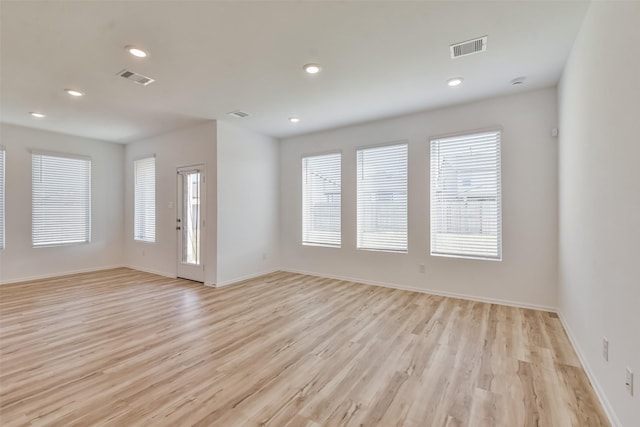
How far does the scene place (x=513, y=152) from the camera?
12.8 feet

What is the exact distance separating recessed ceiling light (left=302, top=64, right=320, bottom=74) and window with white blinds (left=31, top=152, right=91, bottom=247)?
5.67 metres

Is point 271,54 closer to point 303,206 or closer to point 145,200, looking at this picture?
point 303,206

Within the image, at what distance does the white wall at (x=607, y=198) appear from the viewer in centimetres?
156

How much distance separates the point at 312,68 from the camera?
10.2ft

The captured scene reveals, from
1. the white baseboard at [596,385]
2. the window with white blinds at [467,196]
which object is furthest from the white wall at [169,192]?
the white baseboard at [596,385]

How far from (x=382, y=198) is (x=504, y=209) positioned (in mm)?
1779

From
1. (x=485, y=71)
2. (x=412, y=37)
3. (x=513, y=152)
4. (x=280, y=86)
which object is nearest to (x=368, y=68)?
(x=412, y=37)

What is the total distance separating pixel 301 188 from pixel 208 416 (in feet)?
14.8

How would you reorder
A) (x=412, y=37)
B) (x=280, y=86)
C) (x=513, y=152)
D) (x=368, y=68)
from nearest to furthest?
(x=412, y=37)
(x=368, y=68)
(x=280, y=86)
(x=513, y=152)

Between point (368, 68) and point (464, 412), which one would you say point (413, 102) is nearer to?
point (368, 68)

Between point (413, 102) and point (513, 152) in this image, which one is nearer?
point (513, 152)

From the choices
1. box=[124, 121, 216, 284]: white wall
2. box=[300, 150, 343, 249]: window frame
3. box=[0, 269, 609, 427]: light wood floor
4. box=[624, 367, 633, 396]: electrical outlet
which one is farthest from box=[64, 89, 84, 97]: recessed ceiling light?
box=[624, 367, 633, 396]: electrical outlet

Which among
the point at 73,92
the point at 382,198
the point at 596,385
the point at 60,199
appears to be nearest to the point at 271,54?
the point at 73,92

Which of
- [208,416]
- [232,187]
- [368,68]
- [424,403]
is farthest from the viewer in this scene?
[232,187]
